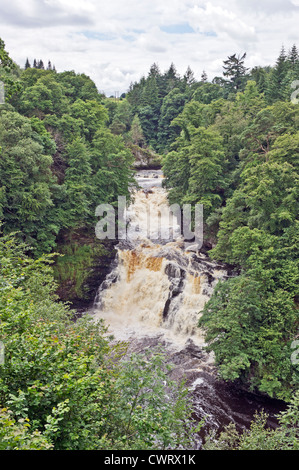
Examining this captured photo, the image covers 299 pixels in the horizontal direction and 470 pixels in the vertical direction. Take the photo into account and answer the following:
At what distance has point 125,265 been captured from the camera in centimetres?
2220

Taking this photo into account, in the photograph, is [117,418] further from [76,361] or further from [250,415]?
[250,415]

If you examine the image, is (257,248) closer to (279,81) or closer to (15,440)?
(15,440)

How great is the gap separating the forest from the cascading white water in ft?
4.36

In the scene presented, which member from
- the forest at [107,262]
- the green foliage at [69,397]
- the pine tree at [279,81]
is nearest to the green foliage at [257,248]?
the forest at [107,262]

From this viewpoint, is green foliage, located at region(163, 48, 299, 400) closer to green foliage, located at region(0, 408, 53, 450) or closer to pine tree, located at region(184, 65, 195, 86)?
green foliage, located at region(0, 408, 53, 450)

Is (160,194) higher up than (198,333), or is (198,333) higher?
(160,194)

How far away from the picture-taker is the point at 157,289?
20.1 meters

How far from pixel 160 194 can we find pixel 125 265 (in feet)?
32.4

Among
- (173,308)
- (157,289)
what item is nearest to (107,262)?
(157,289)

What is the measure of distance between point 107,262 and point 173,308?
5988mm

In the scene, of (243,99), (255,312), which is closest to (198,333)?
(255,312)

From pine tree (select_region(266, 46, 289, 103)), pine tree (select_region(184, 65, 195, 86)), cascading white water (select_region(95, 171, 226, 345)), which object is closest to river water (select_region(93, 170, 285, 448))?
cascading white water (select_region(95, 171, 226, 345))

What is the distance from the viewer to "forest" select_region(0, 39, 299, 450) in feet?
18.3

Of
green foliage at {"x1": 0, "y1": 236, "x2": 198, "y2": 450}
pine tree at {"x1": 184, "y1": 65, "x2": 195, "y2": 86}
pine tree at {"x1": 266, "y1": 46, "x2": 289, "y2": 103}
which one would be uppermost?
pine tree at {"x1": 184, "y1": 65, "x2": 195, "y2": 86}
